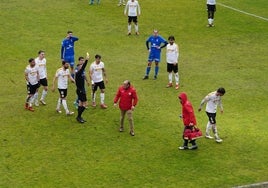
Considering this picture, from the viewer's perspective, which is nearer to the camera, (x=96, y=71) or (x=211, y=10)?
(x=96, y=71)

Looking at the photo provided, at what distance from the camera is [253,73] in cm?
3019

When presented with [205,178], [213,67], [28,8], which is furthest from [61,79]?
[28,8]

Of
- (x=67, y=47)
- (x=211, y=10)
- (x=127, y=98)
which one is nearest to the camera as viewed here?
(x=127, y=98)

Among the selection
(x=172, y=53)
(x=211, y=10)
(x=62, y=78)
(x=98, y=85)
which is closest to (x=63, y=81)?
(x=62, y=78)

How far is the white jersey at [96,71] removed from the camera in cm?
2467

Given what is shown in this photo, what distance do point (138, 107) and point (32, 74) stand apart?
16.0 feet

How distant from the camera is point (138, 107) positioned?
25516 millimetres

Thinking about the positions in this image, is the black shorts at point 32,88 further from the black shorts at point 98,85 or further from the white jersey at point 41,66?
the black shorts at point 98,85

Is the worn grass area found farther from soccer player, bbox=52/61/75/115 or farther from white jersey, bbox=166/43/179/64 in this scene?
white jersey, bbox=166/43/179/64

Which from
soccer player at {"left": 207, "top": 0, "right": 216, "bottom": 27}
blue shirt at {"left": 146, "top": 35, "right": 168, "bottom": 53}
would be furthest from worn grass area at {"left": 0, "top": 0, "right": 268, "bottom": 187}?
blue shirt at {"left": 146, "top": 35, "right": 168, "bottom": 53}

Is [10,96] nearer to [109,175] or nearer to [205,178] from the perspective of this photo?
[109,175]

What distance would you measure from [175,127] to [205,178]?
4466mm

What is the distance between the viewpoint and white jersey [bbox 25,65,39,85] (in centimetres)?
2428

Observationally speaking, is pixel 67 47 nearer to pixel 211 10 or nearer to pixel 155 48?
pixel 155 48
